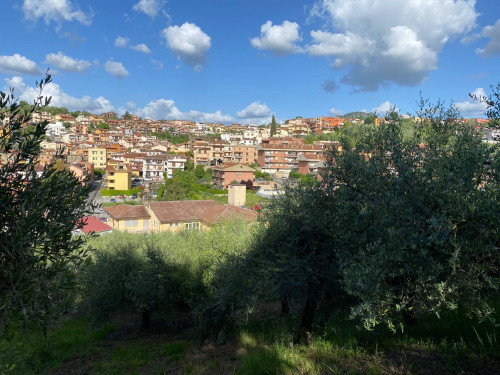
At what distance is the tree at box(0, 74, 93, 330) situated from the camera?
563 centimetres

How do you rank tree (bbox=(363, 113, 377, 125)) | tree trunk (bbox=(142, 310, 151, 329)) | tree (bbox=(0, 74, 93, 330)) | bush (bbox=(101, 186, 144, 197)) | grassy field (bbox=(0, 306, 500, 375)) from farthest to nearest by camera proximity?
bush (bbox=(101, 186, 144, 197))
tree trunk (bbox=(142, 310, 151, 329))
tree (bbox=(363, 113, 377, 125))
grassy field (bbox=(0, 306, 500, 375))
tree (bbox=(0, 74, 93, 330))

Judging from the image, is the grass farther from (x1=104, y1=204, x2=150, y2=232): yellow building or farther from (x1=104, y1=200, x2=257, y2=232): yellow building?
(x1=104, y1=204, x2=150, y2=232): yellow building

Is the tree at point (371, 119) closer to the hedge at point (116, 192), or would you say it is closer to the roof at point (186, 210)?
the roof at point (186, 210)

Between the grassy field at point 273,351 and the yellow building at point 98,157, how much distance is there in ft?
356

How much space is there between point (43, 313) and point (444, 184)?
26.2 ft

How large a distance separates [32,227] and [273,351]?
27.1 ft

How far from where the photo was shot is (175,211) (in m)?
46.1

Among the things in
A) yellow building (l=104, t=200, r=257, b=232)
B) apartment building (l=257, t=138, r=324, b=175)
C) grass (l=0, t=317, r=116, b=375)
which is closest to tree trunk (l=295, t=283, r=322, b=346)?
grass (l=0, t=317, r=116, b=375)

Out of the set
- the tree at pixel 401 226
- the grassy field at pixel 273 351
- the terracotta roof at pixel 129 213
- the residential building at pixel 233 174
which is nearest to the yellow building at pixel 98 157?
the residential building at pixel 233 174

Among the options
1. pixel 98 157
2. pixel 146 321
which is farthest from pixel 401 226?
pixel 98 157

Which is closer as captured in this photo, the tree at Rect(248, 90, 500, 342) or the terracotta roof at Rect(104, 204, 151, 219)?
the tree at Rect(248, 90, 500, 342)

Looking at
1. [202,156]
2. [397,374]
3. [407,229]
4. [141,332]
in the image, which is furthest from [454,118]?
[202,156]

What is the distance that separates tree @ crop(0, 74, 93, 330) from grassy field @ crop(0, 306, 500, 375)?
0.79 m

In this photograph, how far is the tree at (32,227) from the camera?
222 inches
